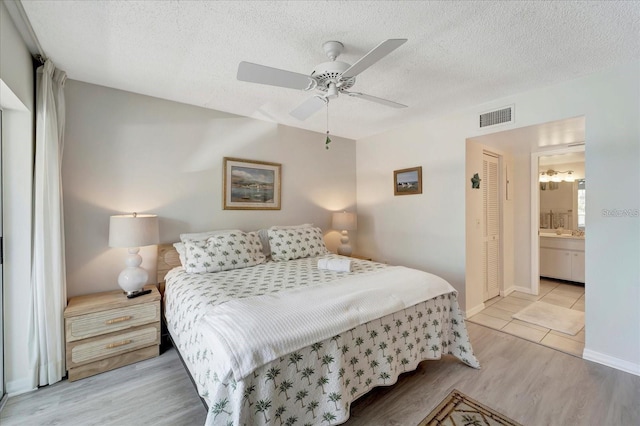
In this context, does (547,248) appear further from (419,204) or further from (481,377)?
(481,377)

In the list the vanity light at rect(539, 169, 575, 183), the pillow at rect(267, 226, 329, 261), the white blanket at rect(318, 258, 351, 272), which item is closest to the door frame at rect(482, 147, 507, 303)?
the vanity light at rect(539, 169, 575, 183)

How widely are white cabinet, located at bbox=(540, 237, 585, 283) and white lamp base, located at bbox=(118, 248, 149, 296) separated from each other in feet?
19.8

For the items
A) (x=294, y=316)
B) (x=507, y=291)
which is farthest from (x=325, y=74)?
(x=507, y=291)

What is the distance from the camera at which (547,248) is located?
4.80m

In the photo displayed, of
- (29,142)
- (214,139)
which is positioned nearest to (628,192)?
(214,139)

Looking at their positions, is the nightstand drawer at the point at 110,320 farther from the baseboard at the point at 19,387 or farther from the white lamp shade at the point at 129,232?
the white lamp shade at the point at 129,232

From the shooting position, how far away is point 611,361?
2273 mm

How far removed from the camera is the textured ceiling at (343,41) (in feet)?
5.21

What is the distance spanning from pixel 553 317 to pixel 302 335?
135 inches

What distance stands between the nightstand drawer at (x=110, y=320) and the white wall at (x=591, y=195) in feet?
10.0

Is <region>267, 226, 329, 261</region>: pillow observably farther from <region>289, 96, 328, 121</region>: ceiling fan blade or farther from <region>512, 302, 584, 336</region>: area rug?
<region>512, 302, 584, 336</region>: area rug

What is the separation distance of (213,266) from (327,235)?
2067 mm

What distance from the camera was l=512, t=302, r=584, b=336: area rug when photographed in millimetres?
2973

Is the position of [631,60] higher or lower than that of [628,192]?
higher
